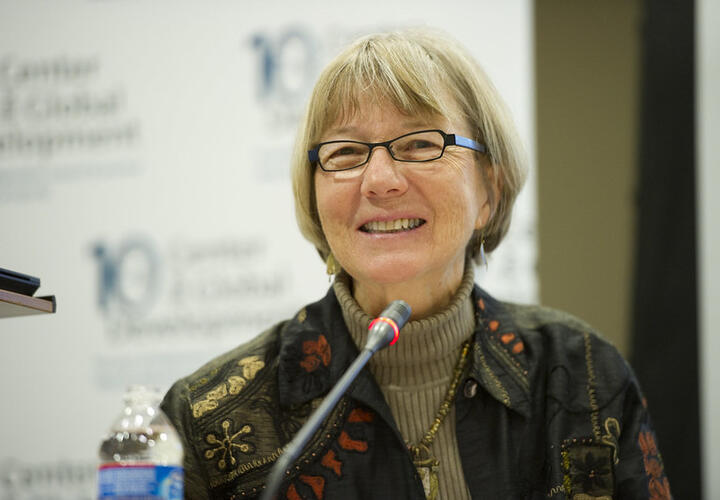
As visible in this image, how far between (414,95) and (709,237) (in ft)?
6.45

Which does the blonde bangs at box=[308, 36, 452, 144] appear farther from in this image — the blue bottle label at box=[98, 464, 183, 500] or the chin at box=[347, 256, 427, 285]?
the blue bottle label at box=[98, 464, 183, 500]

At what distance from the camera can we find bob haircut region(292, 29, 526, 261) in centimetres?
188

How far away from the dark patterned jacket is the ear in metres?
0.28

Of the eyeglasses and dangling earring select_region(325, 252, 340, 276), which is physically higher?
the eyeglasses

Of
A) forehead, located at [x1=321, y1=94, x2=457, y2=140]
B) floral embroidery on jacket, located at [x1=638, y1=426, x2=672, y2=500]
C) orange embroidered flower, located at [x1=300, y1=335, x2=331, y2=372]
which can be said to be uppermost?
forehead, located at [x1=321, y1=94, x2=457, y2=140]

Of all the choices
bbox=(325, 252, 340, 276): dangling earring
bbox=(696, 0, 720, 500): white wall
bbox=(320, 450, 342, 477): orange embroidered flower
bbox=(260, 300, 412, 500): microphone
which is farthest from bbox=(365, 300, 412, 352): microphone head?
Result: bbox=(696, 0, 720, 500): white wall

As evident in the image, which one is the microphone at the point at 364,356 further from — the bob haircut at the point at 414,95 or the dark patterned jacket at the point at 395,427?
the bob haircut at the point at 414,95

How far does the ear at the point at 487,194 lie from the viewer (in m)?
2.05

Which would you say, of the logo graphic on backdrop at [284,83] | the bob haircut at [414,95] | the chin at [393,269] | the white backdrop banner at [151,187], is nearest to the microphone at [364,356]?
the chin at [393,269]

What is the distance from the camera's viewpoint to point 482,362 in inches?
77.6

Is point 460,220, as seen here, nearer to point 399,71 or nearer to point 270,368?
point 399,71

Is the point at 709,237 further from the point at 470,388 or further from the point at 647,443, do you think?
the point at 470,388

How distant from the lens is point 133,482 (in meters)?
1.19

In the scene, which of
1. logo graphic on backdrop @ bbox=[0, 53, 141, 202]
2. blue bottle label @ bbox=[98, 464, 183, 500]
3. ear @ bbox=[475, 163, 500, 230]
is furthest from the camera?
→ logo graphic on backdrop @ bbox=[0, 53, 141, 202]
